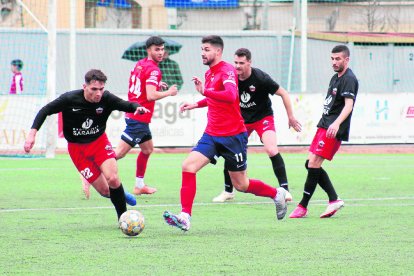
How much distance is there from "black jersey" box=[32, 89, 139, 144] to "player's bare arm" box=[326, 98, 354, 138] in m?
2.22

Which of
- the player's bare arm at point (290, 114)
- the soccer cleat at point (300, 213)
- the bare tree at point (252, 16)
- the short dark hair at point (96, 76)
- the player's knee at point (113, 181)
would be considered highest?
the bare tree at point (252, 16)

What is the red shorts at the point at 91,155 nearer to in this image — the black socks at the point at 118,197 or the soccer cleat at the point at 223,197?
the black socks at the point at 118,197

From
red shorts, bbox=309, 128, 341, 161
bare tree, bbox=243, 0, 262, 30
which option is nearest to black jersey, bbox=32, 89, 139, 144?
red shorts, bbox=309, 128, 341, 161

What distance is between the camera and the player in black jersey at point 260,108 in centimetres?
1293

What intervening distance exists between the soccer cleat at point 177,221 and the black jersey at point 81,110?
1.20 metres

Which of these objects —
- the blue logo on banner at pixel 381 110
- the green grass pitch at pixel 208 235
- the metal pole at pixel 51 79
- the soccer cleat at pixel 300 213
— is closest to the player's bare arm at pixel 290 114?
the green grass pitch at pixel 208 235

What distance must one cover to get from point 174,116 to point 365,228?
14.9 metres

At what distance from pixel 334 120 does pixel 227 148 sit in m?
1.61

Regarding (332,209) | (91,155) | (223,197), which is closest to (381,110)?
(223,197)

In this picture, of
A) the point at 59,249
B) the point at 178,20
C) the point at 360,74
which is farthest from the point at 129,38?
the point at 59,249

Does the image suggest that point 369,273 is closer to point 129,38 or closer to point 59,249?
point 59,249

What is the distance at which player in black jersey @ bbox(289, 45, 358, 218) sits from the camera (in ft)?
36.1

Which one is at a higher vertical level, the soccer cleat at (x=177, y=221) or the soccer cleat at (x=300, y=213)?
the soccer cleat at (x=177, y=221)

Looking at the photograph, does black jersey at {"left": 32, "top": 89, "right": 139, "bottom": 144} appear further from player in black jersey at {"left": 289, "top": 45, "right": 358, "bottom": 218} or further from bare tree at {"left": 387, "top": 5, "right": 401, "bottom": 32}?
bare tree at {"left": 387, "top": 5, "right": 401, "bottom": 32}
